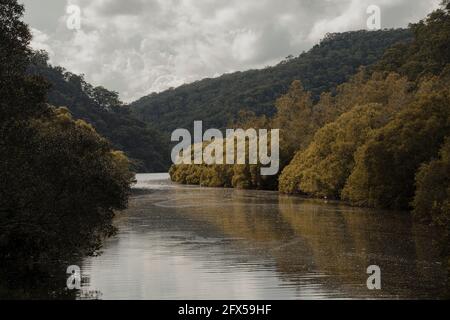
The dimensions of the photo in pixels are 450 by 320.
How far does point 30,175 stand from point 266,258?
15812 mm

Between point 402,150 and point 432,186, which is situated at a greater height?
point 402,150

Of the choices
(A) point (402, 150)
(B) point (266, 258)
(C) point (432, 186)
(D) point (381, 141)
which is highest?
(D) point (381, 141)

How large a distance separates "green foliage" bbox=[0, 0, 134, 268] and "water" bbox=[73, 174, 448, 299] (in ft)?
8.88

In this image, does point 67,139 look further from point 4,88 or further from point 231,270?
point 231,270

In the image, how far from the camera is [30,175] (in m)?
24.8

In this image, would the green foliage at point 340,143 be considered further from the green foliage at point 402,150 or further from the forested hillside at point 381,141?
the green foliage at point 402,150

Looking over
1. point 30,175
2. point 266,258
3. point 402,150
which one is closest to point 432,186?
point 402,150

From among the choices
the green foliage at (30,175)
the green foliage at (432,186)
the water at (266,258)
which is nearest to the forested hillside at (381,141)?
the green foliage at (432,186)

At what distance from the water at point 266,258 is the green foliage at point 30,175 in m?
2.71

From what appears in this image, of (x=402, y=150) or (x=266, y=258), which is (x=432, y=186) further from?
(x=266, y=258)

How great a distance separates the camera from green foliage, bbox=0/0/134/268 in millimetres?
24797

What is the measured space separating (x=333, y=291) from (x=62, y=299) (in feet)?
35.2
